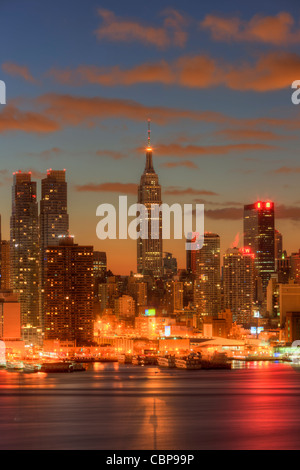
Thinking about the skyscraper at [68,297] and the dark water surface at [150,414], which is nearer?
the dark water surface at [150,414]

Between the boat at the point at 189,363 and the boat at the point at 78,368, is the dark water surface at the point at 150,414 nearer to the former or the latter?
the boat at the point at 78,368

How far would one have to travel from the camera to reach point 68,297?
123 meters

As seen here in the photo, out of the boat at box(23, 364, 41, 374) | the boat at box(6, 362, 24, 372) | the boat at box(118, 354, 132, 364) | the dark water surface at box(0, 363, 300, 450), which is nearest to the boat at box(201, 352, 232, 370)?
the boat at box(118, 354, 132, 364)

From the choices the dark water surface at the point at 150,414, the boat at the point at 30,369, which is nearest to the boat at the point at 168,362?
the boat at the point at 30,369

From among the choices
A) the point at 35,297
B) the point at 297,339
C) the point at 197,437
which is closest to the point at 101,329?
the point at 35,297

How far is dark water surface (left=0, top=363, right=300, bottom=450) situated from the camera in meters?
36.5

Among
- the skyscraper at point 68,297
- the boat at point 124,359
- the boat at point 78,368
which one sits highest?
the skyscraper at point 68,297

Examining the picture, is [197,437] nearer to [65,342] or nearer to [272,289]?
[65,342]

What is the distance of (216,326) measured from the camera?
137500 millimetres

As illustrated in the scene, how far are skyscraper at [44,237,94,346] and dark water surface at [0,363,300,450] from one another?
49523mm

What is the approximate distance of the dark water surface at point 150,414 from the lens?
36500 millimetres

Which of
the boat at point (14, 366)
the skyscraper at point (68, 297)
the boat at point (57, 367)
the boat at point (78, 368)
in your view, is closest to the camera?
the boat at point (57, 367)

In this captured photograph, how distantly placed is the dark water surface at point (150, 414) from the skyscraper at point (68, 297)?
162 ft

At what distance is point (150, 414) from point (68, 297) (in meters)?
78.4
